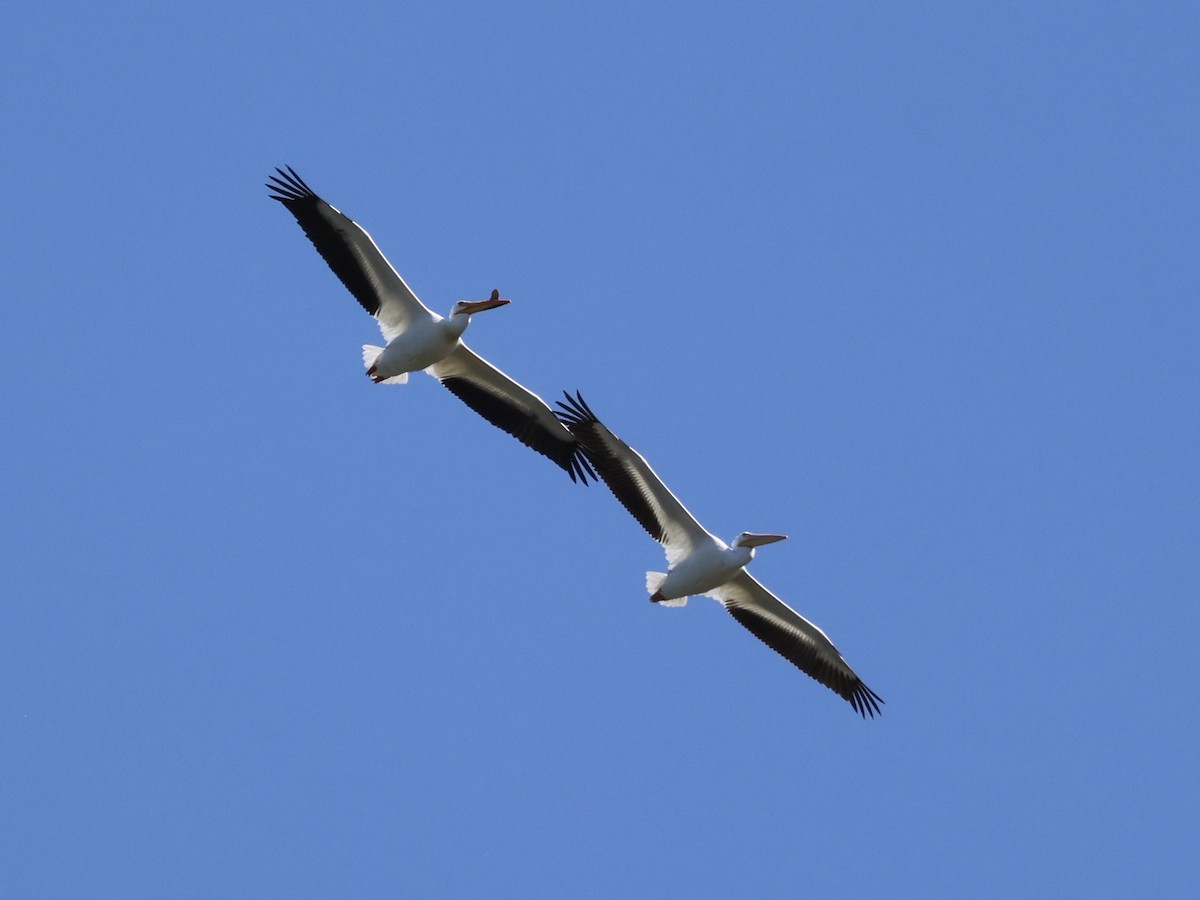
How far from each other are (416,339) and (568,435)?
1.86 meters

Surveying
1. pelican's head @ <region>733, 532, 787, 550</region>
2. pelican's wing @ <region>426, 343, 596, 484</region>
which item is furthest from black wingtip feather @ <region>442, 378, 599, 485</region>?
pelican's head @ <region>733, 532, 787, 550</region>

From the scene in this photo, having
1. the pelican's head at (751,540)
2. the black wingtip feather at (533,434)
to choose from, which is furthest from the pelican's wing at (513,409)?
the pelican's head at (751,540)

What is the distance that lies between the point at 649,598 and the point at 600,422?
72.9 inches

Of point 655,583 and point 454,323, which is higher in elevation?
point 454,323

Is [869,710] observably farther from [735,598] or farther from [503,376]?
[503,376]

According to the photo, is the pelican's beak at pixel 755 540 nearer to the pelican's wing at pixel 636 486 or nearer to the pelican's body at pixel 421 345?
the pelican's wing at pixel 636 486

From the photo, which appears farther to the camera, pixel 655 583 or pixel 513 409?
pixel 513 409

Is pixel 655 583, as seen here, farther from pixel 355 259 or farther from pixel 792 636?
pixel 355 259

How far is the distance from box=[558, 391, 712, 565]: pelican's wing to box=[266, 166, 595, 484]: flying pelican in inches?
39.1

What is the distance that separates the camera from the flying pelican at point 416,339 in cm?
2320

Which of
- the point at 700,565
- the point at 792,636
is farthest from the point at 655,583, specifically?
the point at 792,636

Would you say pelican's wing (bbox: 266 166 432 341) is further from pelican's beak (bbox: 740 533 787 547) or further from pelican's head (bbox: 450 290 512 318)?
pelican's beak (bbox: 740 533 787 547)

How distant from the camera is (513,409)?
24.1 meters

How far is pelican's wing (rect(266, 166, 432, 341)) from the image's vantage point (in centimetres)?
2308
